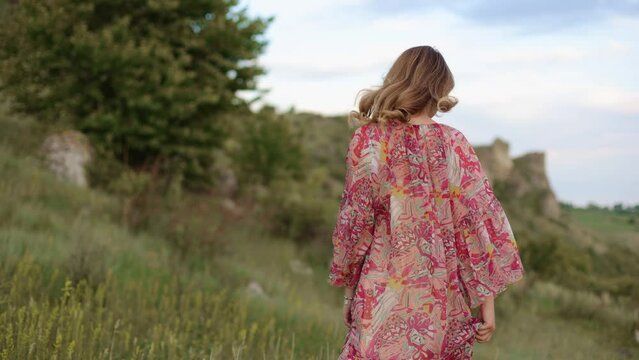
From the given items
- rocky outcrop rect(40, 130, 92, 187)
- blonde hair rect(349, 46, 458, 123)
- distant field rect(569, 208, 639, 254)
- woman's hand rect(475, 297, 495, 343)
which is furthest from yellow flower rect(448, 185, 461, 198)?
distant field rect(569, 208, 639, 254)

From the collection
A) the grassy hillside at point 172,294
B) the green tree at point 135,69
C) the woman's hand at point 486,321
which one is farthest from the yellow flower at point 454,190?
the green tree at point 135,69

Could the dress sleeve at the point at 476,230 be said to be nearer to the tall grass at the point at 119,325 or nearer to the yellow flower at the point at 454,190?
the yellow flower at the point at 454,190

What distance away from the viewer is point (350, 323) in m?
3.35

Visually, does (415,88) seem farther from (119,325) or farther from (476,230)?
(119,325)

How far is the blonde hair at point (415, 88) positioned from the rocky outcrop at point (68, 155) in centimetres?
1197

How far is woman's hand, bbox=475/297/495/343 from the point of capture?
10.4ft

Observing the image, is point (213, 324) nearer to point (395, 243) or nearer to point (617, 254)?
point (395, 243)

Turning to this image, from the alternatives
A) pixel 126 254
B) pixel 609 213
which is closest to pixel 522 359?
pixel 126 254

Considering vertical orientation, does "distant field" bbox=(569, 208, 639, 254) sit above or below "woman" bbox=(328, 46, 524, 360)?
below

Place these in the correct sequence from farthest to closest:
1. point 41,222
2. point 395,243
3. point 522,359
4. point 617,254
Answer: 1. point 617,254
2. point 41,222
3. point 522,359
4. point 395,243

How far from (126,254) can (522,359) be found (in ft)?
17.7

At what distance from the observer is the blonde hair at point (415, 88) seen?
10.6 ft

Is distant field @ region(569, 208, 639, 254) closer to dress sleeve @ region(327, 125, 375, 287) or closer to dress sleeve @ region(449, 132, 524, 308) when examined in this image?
dress sleeve @ region(449, 132, 524, 308)

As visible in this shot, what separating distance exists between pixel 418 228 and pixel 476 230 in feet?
Answer: 1.06
